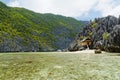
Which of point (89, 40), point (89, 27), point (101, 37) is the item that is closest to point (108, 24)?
point (101, 37)

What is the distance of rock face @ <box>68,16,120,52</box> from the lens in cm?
12016

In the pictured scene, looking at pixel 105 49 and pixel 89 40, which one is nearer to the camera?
pixel 105 49

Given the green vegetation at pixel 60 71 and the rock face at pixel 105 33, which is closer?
the green vegetation at pixel 60 71

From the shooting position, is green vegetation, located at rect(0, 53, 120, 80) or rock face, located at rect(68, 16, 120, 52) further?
rock face, located at rect(68, 16, 120, 52)

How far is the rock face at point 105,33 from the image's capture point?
120156 mm

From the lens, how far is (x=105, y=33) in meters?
143

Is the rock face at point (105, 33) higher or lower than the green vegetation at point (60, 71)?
higher

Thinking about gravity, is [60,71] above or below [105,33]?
below

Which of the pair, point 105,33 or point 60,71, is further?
point 105,33

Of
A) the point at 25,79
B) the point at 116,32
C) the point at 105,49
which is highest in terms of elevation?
the point at 116,32

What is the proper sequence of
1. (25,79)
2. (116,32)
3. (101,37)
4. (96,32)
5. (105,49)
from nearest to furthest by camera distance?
1. (25,79)
2. (116,32)
3. (105,49)
4. (101,37)
5. (96,32)

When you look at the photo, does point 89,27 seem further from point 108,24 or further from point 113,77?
point 113,77

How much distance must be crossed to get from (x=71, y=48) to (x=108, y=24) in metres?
45.1

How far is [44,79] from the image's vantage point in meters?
31.8
